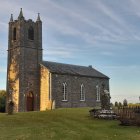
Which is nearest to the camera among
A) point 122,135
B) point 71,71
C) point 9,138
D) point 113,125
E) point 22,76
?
point 9,138

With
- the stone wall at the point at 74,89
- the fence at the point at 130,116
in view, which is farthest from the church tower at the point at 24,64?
the fence at the point at 130,116

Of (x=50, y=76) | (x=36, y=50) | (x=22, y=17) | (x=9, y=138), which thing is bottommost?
(x=9, y=138)

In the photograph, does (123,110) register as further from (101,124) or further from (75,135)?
(75,135)

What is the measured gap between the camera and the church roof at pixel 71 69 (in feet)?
202

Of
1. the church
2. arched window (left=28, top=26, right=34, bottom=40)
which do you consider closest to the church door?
the church

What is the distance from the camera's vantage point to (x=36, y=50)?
61938 millimetres

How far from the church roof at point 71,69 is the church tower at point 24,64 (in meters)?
2.60

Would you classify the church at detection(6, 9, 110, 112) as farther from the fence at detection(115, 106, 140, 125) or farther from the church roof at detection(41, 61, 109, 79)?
the fence at detection(115, 106, 140, 125)

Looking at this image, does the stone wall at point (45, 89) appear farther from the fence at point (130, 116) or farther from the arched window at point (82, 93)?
the fence at point (130, 116)

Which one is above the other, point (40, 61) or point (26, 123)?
point (40, 61)

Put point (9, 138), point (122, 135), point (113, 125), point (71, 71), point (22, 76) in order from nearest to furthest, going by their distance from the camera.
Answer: point (9, 138) → point (122, 135) → point (113, 125) → point (22, 76) → point (71, 71)

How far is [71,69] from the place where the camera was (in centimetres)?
6644

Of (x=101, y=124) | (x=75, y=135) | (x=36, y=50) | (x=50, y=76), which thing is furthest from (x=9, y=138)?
(x=36, y=50)

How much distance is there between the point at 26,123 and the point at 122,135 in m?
9.23
